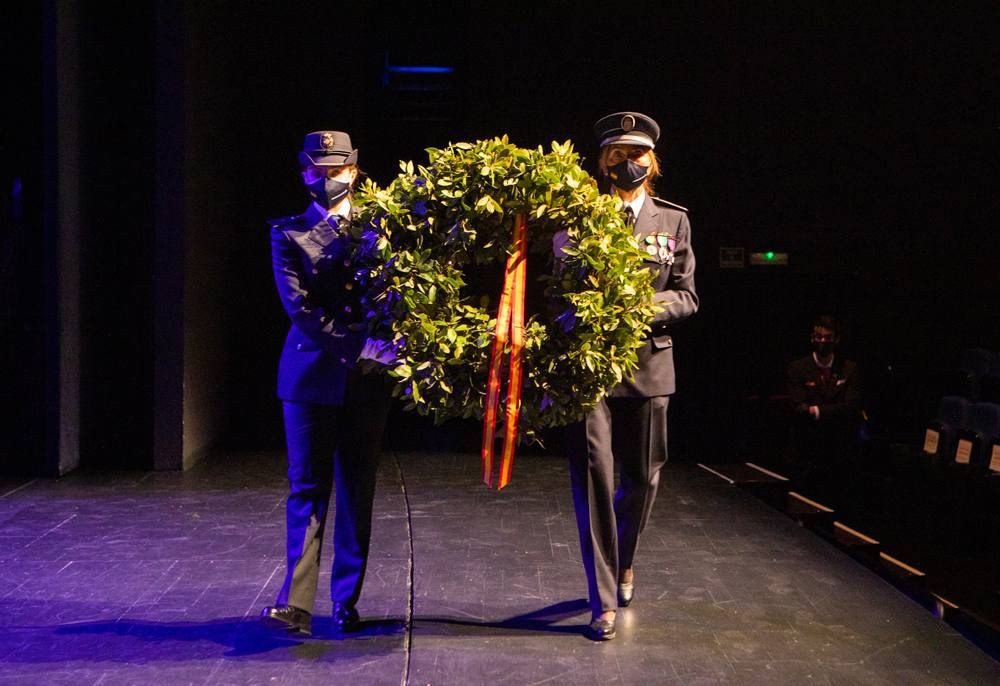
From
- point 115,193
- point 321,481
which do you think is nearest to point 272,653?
point 321,481

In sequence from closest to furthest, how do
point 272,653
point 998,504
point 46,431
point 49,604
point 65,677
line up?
point 65,677 → point 272,653 → point 49,604 → point 998,504 → point 46,431

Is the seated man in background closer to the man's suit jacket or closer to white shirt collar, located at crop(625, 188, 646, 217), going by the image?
the man's suit jacket

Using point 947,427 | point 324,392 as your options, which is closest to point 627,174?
point 324,392

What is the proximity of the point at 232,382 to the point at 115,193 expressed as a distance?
202cm

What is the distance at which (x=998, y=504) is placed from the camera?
4.58m

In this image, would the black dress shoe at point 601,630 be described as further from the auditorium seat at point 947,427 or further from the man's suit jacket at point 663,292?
the auditorium seat at point 947,427

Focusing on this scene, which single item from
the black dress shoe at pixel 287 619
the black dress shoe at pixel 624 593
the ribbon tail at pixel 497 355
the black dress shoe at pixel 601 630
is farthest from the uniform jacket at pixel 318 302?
the black dress shoe at pixel 624 593

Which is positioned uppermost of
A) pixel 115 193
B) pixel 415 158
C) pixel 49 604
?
pixel 415 158

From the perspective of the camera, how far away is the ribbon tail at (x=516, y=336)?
8.34ft

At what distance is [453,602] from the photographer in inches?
128

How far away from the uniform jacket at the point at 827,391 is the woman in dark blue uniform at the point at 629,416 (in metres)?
3.26

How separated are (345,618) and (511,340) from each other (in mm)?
1085

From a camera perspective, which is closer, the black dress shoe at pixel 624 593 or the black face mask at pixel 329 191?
the black face mask at pixel 329 191

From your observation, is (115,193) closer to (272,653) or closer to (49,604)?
(49,604)
